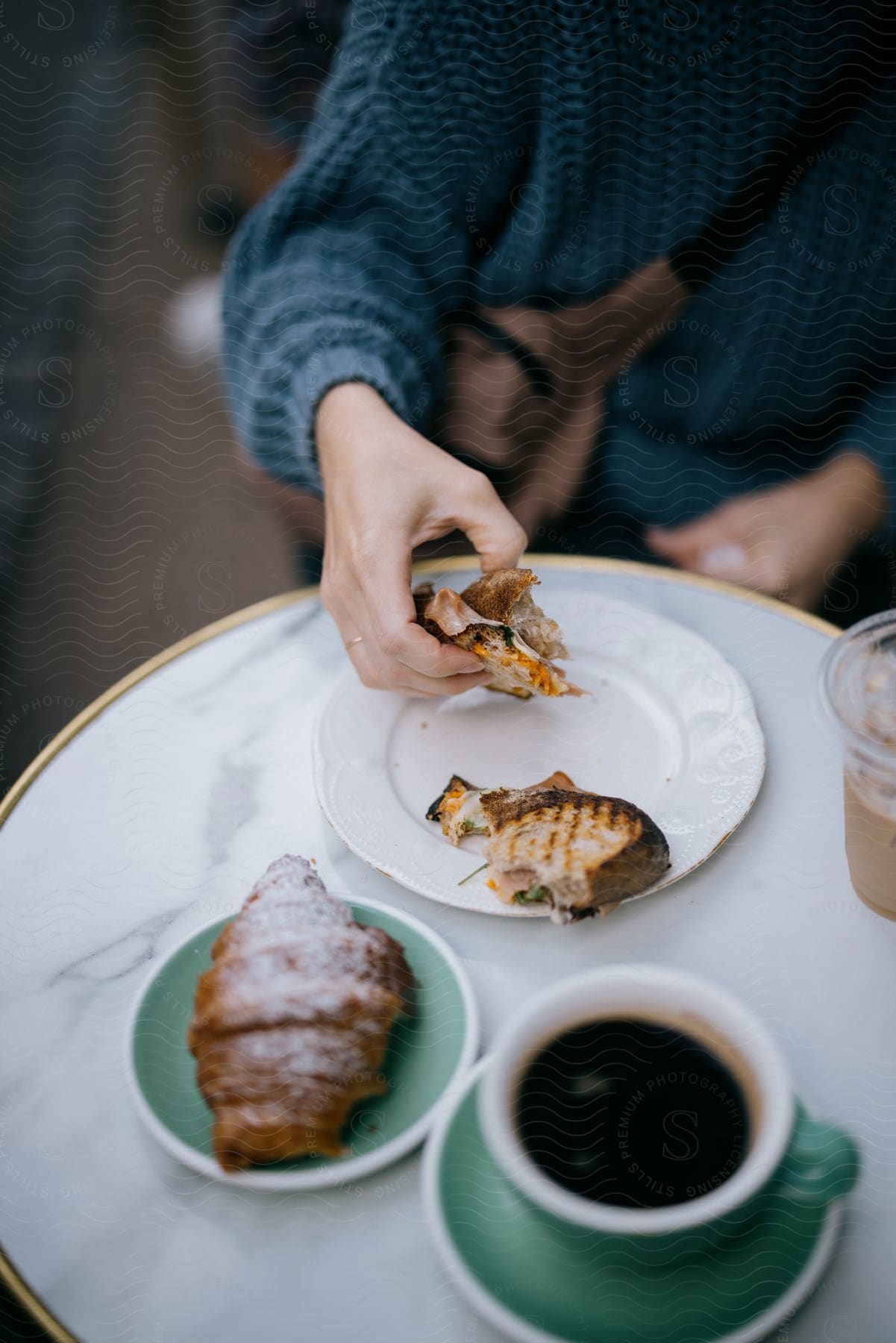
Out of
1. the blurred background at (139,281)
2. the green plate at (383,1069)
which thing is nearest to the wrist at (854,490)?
the blurred background at (139,281)

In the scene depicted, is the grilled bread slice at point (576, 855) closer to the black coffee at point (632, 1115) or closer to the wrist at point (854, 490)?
the black coffee at point (632, 1115)

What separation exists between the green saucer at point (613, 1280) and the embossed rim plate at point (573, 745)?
146 millimetres

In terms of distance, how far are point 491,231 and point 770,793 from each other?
0.59 meters

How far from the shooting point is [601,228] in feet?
2.52

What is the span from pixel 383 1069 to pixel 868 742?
26 cm

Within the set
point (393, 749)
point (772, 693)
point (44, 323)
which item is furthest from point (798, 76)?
point (44, 323)

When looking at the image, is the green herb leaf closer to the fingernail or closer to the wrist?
the fingernail

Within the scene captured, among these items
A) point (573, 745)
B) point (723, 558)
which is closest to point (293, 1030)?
point (573, 745)

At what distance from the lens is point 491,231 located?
2.63 feet

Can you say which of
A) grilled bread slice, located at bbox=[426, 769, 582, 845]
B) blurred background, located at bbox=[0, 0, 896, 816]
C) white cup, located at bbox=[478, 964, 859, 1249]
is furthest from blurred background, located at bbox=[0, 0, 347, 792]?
white cup, located at bbox=[478, 964, 859, 1249]

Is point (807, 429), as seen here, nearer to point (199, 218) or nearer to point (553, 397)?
point (553, 397)

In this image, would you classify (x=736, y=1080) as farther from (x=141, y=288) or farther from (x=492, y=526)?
(x=141, y=288)

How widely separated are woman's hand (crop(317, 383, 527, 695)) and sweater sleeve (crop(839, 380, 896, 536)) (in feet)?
1.27

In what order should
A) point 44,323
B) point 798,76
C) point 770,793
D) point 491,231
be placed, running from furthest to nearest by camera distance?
point 44,323, point 491,231, point 798,76, point 770,793
